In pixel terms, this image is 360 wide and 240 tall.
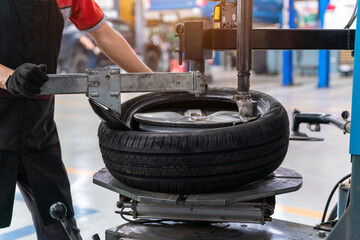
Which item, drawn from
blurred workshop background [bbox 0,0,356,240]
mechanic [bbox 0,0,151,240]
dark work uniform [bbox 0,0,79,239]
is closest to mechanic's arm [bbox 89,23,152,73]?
mechanic [bbox 0,0,151,240]

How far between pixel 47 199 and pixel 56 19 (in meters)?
0.62

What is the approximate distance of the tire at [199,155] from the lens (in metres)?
1.14

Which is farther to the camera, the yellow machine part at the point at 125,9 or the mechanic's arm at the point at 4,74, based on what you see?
the yellow machine part at the point at 125,9

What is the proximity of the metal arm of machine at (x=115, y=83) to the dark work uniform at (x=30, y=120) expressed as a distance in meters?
0.52

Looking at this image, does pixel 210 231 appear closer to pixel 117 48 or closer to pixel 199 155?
pixel 199 155

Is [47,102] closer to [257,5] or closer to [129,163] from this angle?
[129,163]

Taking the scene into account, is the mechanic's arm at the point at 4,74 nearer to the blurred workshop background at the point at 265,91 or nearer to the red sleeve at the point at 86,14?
the red sleeve at the point at 86,14

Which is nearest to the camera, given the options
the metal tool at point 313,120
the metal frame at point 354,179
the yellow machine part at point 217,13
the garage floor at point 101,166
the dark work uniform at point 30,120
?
the metal frame at point 354,179

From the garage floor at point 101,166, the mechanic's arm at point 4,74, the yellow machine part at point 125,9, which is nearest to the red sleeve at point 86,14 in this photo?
the mechanic's arm at point 4,74

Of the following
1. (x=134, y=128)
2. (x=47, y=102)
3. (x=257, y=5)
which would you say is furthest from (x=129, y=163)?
(x=257, y=5)

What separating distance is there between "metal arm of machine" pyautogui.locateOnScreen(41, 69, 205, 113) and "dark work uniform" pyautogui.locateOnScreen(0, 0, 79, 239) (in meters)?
0.52

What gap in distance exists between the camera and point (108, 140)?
1.27m

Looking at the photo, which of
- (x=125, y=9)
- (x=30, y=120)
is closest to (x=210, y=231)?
(x=30, y=120)

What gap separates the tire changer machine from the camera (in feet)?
3.61
